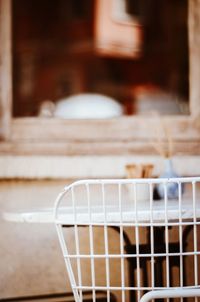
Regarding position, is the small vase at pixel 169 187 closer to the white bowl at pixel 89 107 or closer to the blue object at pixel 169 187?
the blue object at pixel 169 187

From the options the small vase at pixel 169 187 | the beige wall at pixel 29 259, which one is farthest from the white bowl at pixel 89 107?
the small vase at pixel 169 187

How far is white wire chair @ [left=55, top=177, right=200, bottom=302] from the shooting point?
Answer: 151 cm

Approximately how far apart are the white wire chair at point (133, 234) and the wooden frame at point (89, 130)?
0.20 meters

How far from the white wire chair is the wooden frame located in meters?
0.20

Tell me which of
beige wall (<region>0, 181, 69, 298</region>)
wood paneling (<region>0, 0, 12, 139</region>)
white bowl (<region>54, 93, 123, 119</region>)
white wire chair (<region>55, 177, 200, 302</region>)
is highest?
wood paneling (<region>0, 0, 12, 139</region>)

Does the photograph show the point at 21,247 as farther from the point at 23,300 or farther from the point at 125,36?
the point at 125,36

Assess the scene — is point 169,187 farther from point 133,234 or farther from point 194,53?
point 194,53

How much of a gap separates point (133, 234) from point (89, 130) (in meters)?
0.53

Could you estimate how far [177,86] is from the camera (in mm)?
5402

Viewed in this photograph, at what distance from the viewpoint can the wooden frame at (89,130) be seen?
2.51 meters

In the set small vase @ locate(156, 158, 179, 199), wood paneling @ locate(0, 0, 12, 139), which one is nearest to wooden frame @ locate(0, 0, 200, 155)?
wood paneling @ locate(0, 0, 12, 139)

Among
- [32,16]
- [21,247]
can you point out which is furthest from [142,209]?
[32,16]

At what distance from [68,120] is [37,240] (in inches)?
22.7

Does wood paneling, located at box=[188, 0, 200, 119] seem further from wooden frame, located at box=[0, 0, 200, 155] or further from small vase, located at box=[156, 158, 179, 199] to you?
small vase, located at box=[156, 158, 179, 199]
